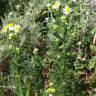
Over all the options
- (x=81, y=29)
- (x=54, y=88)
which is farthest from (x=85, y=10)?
(x=54, y=88)

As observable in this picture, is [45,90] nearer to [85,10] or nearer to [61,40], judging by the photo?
[61,40]

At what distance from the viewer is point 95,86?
12.4 ft

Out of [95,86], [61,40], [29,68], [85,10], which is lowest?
[95,86]

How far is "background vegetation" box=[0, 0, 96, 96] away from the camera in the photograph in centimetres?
336

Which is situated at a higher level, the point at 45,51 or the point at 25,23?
the point at 25,23

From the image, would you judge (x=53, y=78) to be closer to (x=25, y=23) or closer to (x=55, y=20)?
(x=55, y=20)

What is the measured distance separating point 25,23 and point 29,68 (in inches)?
38.8

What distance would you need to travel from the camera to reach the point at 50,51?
11.8 ft

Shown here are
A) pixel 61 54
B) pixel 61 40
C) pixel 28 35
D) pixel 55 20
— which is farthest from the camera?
pixel 28 35

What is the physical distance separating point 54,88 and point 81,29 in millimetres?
1057

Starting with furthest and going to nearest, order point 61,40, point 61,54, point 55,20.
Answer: point 55,20 → point 61,40 → point 61,54

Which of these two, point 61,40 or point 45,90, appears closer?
point 45,90

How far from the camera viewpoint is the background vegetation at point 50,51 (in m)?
3.36

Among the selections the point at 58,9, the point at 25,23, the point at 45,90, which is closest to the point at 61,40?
the point at 58,9
